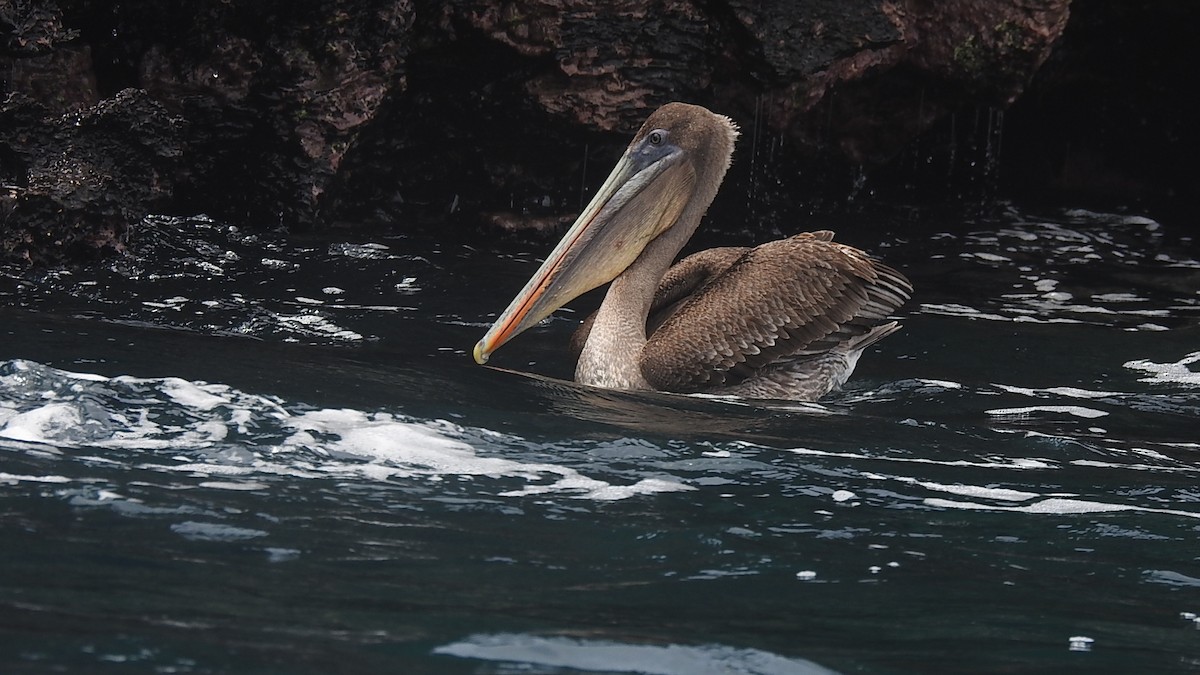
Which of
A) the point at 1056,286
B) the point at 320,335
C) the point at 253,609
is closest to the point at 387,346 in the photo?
the point at 320,335

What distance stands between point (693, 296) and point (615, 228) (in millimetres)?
420

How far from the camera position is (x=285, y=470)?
360cm

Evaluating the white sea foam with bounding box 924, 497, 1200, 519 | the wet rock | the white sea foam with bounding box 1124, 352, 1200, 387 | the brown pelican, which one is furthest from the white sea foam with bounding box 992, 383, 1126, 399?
the wet rock

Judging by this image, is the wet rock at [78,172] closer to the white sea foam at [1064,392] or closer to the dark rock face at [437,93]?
the dark rock face at [437,93]

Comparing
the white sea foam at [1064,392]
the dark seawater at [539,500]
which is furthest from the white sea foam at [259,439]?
the white sea foam at [1064,392]

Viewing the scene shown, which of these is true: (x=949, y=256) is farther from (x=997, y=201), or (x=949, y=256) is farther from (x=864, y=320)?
(x=864, y=320)

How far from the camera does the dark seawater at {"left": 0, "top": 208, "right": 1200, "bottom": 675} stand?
251cm

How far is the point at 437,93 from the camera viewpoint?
830 cm

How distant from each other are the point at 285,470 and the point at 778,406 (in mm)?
2257

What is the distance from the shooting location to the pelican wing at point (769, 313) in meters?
5.40

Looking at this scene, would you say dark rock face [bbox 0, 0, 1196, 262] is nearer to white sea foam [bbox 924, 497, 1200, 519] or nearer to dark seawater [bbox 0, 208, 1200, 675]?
dark seawater [bbox 0, 208, 1200, 675]

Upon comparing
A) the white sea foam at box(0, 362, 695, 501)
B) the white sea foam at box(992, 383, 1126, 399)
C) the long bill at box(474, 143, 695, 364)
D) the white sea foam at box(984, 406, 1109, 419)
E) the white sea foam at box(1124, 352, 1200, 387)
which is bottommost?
the white sea foam at box(984, 406, 1109, 419)

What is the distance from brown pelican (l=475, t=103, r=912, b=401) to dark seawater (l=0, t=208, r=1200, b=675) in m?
0.22

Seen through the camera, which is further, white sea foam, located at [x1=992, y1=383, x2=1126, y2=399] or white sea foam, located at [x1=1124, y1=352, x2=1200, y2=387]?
white sea foam, located at [x1=1124, y1=352, x2=1200, y2=387]
